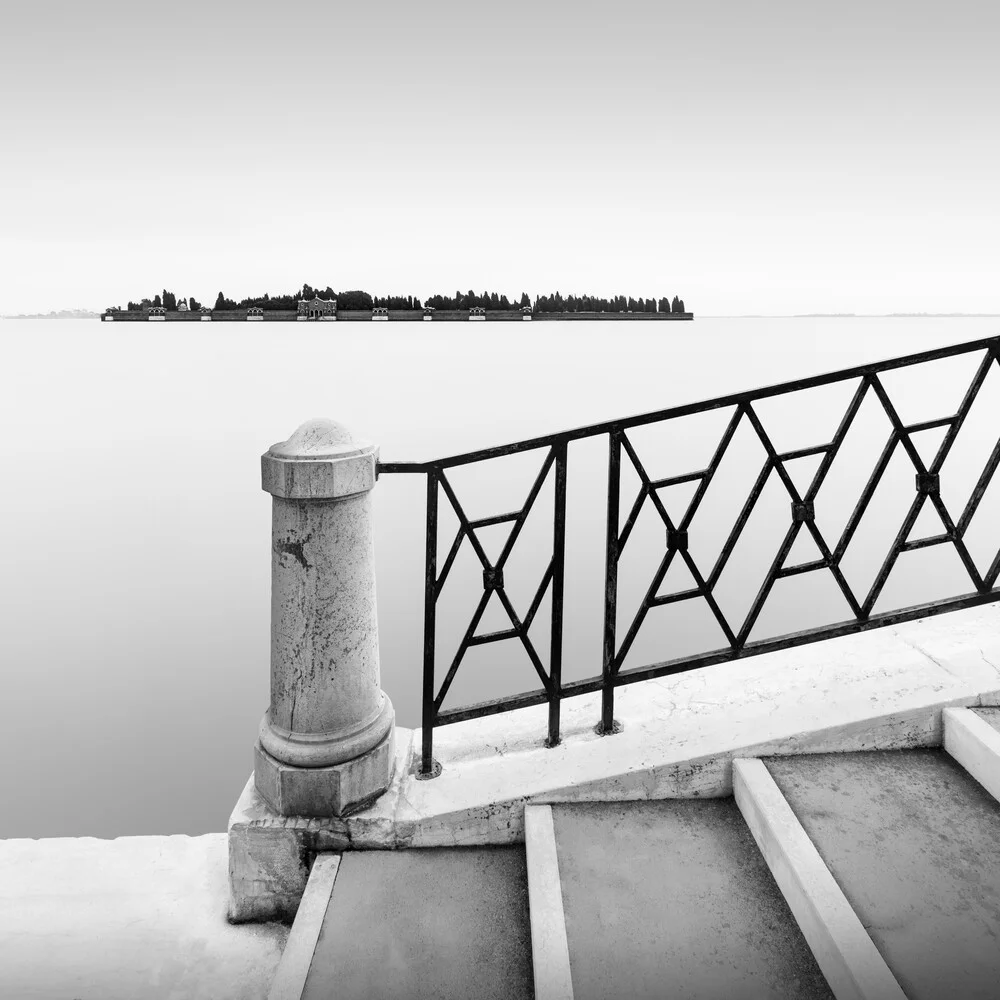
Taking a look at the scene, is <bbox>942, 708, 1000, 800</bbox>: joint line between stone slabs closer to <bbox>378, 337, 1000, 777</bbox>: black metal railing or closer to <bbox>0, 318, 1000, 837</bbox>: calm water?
<bbox>378, 337, 1000, 777</bbox>: black metal railing

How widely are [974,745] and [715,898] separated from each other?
42.9 inches

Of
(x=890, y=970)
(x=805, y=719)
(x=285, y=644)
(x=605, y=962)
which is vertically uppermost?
(x=285, y=644)

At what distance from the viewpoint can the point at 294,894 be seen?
2.44 m

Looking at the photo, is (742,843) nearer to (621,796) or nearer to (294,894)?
(621,796)

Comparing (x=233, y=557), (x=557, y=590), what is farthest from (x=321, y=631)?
(x=233, y=557)

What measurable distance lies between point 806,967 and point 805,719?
0.87m

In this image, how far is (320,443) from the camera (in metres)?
2.36

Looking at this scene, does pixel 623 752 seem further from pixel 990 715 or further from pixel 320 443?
pixel 320 443

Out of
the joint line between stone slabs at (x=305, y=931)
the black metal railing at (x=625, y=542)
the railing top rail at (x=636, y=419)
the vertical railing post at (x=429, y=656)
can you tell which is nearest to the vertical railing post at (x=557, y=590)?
the black metal railing at (x=625, y=542)

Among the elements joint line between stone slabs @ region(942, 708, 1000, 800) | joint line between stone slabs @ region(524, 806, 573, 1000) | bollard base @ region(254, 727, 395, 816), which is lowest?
joint line between stone slabs @ region(524, 806, 573, 1000)

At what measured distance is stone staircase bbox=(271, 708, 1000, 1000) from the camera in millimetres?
1864

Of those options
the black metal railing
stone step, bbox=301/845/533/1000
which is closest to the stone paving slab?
the black metal railing

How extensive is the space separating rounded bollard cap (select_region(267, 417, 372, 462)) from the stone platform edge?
1.23 m

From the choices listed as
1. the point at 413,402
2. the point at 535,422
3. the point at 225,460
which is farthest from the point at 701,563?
the point at 413,402
